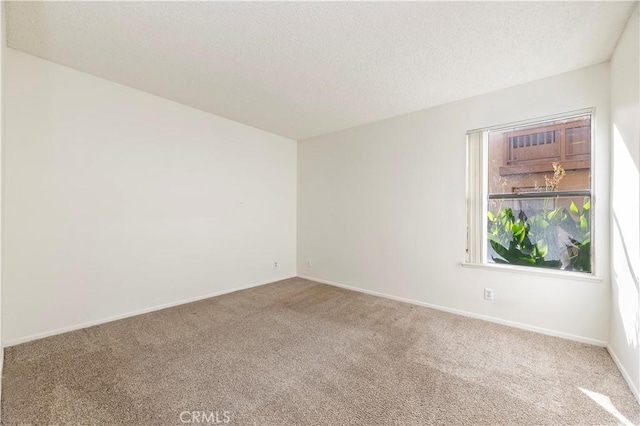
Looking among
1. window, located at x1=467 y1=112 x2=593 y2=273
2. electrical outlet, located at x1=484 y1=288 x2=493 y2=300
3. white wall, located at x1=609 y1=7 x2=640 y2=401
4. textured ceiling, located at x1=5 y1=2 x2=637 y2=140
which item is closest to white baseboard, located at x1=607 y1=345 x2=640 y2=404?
white wall, located at x1=609 y1=7 x2=640 y2=401

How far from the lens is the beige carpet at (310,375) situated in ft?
5.12

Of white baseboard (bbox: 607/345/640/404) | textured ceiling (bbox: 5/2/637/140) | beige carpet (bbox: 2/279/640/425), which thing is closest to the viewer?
beige carpet (bbox: 2/279/640/425)

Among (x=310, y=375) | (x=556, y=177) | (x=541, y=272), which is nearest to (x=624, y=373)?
(x=541, y=272)

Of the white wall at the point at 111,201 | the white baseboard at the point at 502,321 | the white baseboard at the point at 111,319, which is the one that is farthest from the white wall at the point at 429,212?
the white baseboard at the point at 111,319

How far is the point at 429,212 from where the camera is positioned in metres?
3.37

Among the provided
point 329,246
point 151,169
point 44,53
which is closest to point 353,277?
point 329,246

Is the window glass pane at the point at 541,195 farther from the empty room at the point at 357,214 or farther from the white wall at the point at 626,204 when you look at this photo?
the white wall at the point at 626,204

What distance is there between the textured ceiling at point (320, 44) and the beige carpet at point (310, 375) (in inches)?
100

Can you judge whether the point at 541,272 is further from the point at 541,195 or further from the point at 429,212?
the point at 429,212

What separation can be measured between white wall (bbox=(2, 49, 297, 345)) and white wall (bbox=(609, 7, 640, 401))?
4043mm

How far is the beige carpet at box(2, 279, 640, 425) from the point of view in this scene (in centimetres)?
156

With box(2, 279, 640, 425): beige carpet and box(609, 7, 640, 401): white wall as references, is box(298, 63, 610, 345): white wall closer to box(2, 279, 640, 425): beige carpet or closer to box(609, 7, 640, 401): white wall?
box(609, 7, 640, 401): white wall

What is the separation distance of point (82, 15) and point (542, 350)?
14.7 ft

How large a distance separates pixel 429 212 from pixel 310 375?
237cm
